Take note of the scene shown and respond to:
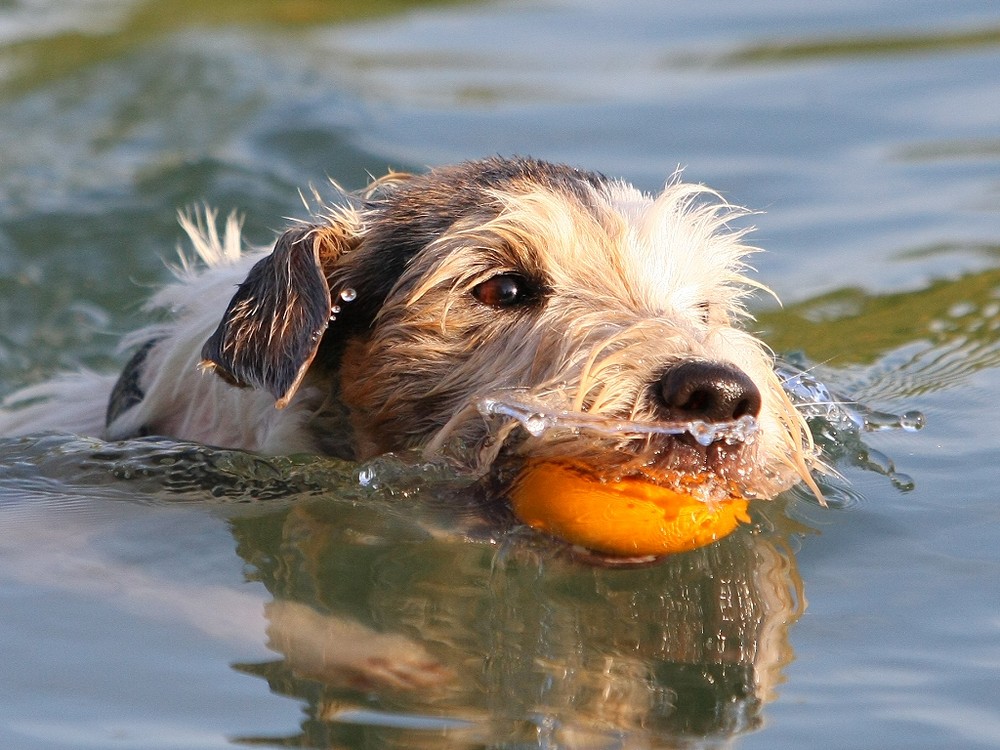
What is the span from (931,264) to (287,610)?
5.26 m

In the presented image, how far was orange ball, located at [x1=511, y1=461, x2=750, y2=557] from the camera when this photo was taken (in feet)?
14.6

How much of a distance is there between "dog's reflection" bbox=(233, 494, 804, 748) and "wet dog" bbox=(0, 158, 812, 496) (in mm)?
346

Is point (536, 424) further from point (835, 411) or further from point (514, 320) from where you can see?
point (835, 411)

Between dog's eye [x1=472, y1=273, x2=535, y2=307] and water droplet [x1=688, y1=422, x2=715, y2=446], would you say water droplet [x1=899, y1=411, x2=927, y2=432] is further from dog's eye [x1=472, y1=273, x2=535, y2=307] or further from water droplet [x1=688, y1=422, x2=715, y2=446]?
water droplet [x1=688, y1=422, x2=715, y2=446]

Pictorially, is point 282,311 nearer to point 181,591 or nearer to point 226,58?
point 181,591

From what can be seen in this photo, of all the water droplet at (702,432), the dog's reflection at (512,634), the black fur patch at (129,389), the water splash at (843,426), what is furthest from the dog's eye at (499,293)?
the black fur patch at (129,389)

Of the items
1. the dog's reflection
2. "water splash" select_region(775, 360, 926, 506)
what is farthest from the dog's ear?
"water splash" select_region(775, 360, 926, 506)

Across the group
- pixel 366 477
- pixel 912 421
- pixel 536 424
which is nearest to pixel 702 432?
pixel 536 424

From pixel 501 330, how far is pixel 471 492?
21.2 inches

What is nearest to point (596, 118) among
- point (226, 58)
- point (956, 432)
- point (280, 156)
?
point (280, 156)

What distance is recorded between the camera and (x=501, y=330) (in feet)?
16.4

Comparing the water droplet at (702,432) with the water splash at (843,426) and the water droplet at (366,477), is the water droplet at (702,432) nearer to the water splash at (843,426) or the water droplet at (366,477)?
the water droplet at (366,477)

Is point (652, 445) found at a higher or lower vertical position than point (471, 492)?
lower

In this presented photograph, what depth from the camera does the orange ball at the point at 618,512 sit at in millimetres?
4453
